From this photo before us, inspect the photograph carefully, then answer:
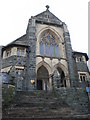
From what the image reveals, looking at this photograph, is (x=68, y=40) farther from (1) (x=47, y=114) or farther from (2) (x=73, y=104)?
(1) (x=47, y=114)

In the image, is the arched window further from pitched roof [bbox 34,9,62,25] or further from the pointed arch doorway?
the pointed arch doorway

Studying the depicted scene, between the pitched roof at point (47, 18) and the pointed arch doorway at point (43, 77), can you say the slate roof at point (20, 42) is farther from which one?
the pointed arch doorway at point (43, 77)

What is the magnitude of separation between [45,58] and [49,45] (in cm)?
274

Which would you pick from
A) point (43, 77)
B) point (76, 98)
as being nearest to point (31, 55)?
point (43, 77)

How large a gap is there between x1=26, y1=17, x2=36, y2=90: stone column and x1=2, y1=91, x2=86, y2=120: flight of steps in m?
4.35

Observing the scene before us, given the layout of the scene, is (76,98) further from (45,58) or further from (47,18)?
(47,18)

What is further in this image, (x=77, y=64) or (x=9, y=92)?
(x=77, y=64)

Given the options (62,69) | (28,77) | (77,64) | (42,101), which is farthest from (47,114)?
(77,64)

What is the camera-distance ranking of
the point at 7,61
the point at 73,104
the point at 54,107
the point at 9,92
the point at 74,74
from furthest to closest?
the point at 74,74
the point at 7,61
the point at 73,104
the point at 9,92
the point at 54,107

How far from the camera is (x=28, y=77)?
16578 mm

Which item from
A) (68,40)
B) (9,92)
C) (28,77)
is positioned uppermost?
(68,40)

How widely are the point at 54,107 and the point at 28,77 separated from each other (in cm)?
737

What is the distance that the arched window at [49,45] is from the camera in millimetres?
19641

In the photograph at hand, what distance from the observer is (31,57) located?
17.8m
